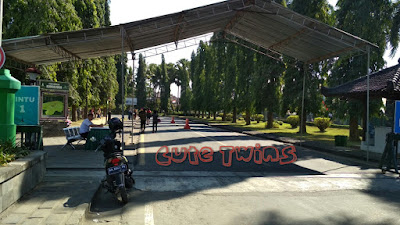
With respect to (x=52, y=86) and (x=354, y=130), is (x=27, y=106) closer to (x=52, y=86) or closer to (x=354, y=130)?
(x=52, y=86)

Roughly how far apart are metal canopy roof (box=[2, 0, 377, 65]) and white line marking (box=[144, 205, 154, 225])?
24.7 ft

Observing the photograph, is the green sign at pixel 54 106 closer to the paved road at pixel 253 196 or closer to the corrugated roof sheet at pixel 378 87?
the paved road at pixel 253 196

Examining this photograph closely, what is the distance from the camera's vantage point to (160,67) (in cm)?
10369

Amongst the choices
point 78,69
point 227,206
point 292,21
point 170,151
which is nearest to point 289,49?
point 292,21

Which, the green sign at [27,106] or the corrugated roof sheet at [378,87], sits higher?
the corrugated roof sheet at [378,87]

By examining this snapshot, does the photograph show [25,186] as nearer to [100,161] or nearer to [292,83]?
[100,161]

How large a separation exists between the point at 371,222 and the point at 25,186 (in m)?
5.77

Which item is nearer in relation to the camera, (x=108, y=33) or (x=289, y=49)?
(x=108, y=33)

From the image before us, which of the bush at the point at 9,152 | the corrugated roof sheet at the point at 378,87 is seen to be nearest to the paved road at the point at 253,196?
the bush at the point at 9,152

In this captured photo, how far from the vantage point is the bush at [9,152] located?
5.34 meters

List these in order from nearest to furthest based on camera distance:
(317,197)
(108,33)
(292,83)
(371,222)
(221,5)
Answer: (371,222), (317,197), (108,33), (221,5), (292,83)

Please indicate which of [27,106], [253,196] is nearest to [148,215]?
[253,196]

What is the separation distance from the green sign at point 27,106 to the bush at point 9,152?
3049mm

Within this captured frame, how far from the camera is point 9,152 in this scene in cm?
577
